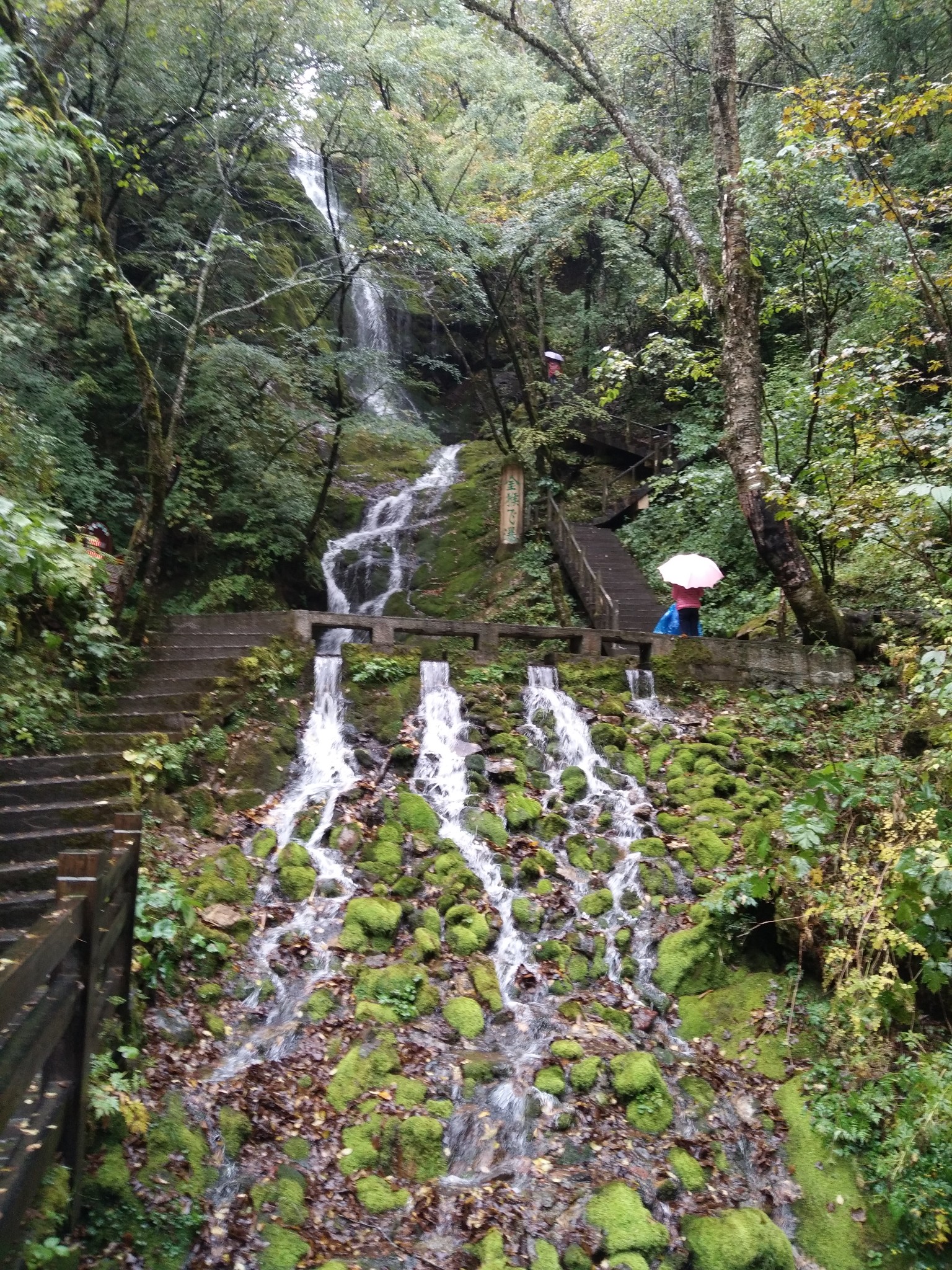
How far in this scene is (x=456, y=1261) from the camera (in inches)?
178

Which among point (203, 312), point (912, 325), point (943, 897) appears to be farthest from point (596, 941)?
point (203, 312)

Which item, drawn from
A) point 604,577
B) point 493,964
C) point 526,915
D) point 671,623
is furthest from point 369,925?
point 604,577

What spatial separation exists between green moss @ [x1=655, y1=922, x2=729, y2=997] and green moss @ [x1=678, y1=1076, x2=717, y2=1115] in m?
0.86

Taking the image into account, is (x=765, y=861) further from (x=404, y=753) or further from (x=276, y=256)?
Result: (x=276, y=256)

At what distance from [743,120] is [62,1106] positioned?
70.9 feet

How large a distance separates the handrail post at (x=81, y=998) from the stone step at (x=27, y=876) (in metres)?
1.82

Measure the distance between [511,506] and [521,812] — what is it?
32.9 feet

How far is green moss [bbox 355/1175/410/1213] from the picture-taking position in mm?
4809

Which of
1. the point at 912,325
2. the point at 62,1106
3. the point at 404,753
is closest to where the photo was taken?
the point at 62,1106

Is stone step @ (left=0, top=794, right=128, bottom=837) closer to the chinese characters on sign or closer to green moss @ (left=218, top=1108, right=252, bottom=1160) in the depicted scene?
green moss @ (left=218, top=1108, right=252, bottom=1160)

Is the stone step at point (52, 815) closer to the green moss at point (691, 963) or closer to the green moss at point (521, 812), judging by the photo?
the green moss at point (521, 812)

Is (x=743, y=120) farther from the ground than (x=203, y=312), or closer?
farther from the ground

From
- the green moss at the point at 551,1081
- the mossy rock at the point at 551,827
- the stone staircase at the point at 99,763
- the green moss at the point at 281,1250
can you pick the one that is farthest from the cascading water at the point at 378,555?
the green moss at the point at 281,1250

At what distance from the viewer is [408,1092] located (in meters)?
5.47
